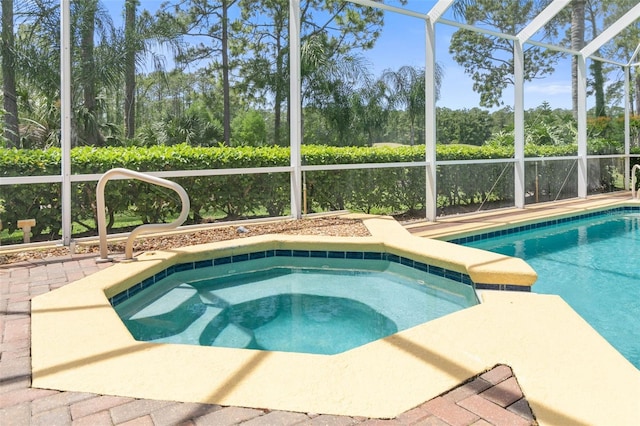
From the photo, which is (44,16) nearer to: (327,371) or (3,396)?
(3,396)

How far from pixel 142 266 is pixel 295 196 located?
3.05 meters

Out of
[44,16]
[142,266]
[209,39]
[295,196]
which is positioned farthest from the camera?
[295,196]

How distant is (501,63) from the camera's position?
8.91 m

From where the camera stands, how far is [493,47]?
8.80 meters

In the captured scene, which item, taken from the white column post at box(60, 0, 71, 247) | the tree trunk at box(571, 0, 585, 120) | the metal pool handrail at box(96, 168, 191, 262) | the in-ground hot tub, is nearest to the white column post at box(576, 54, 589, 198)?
the tree trunk at box(571, 0, 585, 120)

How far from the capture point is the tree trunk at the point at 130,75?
5.63 m

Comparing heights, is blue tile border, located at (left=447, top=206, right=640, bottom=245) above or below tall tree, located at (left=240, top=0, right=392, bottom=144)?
below

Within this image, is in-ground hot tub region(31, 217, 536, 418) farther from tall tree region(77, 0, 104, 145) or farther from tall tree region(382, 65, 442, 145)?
tall tree region(382, 65, 442, 145)

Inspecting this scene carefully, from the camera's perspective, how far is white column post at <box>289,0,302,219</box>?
6.63 m

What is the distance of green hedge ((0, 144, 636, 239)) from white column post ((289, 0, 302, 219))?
208 millimetres

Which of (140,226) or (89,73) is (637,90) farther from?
(140,226)

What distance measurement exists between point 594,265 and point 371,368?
4.46m

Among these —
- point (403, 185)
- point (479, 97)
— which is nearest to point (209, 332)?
point (403, 185)

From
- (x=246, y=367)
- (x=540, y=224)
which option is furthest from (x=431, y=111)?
(x=246, y=367)
